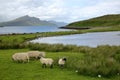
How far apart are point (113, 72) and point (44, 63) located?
581 centimetres

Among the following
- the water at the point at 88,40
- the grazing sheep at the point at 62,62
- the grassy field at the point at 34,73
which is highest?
the grazing sheep at the point at 62,62

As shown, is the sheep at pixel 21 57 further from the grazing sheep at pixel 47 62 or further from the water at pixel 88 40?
the water at pixel 88 40

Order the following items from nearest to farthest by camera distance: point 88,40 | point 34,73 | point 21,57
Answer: point 34,73
point 21,57
point 88,40

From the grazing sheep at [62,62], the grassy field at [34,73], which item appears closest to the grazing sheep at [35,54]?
the grassy field at [34,73]

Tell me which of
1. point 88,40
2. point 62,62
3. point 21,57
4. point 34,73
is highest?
point 21,57

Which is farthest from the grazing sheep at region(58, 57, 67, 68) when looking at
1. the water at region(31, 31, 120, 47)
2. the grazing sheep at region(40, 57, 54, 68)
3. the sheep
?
the water at region(31, 31, 120, 47)

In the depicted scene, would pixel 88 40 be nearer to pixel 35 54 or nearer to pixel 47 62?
pixel 35 54

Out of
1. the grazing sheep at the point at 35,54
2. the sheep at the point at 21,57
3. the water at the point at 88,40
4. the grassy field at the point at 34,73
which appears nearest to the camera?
the grassy field at the point at 34,73

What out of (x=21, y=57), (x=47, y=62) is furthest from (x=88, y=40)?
(x=47, y=62)

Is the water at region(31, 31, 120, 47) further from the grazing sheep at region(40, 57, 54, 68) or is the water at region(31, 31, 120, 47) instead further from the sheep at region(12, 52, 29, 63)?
the grazing sheep at region(40, 57, 54, 68)

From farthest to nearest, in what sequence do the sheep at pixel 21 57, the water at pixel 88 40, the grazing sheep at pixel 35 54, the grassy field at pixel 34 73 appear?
the water at pixel 88 40 < the grazing sheep at pixel 35 54 < the sheep at pixel 21 57 < the grassy field at pixel 34 73

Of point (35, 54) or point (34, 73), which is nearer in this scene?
point (34, 73)

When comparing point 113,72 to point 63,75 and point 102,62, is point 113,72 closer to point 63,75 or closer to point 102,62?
point 102,62

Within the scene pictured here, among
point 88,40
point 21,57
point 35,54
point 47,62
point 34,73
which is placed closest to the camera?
point 34,73
